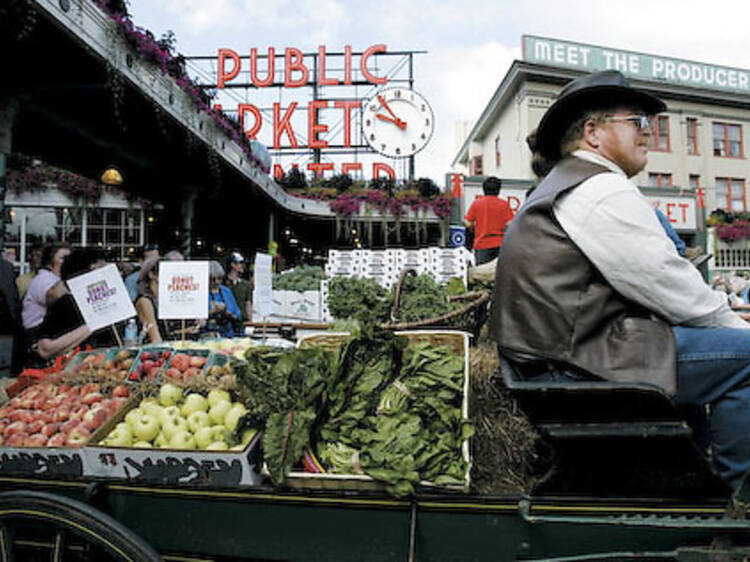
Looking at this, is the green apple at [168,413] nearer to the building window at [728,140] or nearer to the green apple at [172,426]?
the green apple at [172,426]

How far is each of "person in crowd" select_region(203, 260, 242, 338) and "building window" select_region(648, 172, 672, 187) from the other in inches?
911

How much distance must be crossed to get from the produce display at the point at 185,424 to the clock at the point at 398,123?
15.6 m

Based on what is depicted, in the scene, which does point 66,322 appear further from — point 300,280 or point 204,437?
point 300,280

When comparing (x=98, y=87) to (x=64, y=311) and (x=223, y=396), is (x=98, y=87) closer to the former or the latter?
(x=64, y=311)

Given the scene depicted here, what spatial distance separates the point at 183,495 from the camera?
193 cm

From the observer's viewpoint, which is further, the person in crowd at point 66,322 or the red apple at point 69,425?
the person in crowd at point 66,322

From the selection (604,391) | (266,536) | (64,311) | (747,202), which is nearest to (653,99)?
(604,391)

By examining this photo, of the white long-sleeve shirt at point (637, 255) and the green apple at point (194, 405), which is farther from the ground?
the white long-sleeve shirt at point (637, 255)

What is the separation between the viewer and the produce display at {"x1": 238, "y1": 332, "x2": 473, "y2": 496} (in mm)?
1864

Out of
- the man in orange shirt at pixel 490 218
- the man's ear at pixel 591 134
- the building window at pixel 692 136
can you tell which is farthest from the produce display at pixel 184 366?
the building window at pixel 692 136

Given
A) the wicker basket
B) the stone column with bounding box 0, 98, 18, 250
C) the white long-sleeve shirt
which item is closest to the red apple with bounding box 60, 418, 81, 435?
the wicker basket

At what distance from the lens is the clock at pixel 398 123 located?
17312mm

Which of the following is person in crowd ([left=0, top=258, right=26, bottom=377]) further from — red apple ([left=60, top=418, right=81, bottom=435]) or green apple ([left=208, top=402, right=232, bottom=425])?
green apple ([left=208, top=402, right=232, bottom=425])

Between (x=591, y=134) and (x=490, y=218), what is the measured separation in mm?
5164
